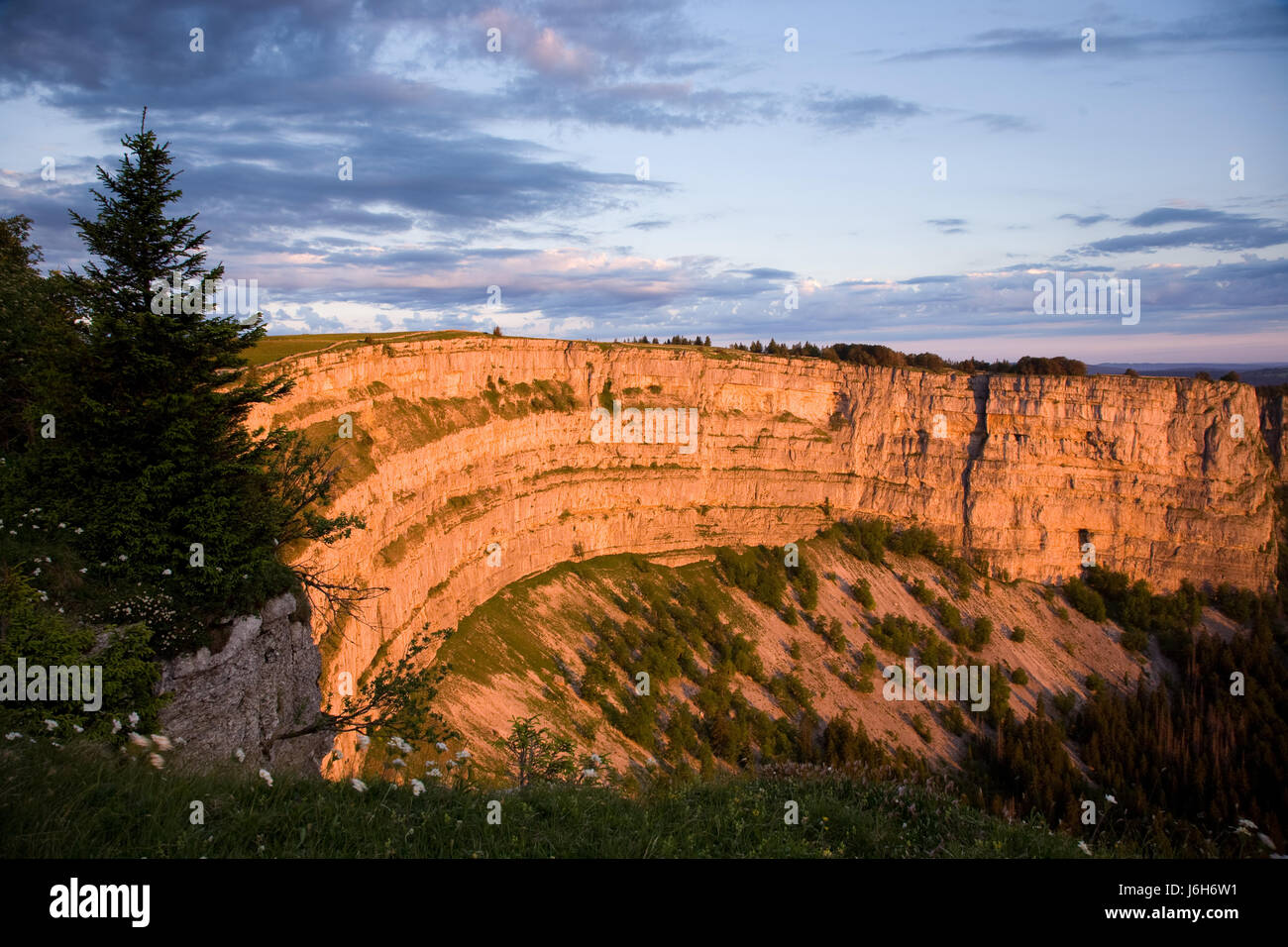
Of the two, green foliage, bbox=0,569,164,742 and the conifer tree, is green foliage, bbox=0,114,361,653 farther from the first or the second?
green foliage, bbox=0,569,164,742

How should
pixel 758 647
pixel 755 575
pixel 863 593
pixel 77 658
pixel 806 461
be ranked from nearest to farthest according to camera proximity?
1. pixel 77 658
2. pixel 758 647
3. pixel 755 575
4. pixel 863 593
5. pixel 806 461

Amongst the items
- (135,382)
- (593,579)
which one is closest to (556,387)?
(593,579)

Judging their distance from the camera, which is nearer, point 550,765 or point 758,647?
point 550,765

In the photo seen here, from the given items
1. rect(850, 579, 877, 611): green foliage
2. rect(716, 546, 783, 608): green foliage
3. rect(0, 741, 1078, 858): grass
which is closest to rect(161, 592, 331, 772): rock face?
rect(0, 741, 1078, 858): grass

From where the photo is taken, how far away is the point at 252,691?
12.3 meters

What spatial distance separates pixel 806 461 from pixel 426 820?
66.0 metres

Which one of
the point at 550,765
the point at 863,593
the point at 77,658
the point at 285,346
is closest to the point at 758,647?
the point at 863,593

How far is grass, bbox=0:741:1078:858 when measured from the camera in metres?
6.23

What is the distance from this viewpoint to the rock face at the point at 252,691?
11.0 meters

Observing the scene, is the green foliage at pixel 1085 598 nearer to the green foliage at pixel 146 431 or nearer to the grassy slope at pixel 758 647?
the grassy slope at pixel 758 647

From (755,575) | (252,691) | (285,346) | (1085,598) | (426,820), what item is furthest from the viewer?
(1085,598)

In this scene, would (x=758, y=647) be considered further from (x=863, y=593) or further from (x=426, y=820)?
(x=426, y=820)

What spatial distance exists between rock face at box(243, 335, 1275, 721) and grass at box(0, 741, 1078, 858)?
29.2m
